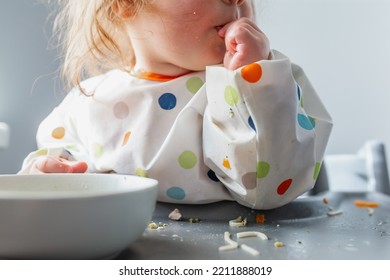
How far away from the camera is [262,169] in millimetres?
607

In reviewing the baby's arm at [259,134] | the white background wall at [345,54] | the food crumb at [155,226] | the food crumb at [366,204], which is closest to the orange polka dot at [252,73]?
the baby's arm at [259,134]

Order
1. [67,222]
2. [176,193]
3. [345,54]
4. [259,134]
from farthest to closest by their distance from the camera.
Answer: [345,54] < [176,193] < [259,134] < [67,222]

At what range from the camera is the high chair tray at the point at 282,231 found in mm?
458

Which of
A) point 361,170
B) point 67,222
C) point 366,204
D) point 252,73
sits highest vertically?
point 252,73

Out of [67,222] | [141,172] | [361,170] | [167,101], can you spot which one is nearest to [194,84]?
[167,101]

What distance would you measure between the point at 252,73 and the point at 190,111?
137 millimetres

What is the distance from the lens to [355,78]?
5.74 feet

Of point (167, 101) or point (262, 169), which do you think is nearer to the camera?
point (262, 169)

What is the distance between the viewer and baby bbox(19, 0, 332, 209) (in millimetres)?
600

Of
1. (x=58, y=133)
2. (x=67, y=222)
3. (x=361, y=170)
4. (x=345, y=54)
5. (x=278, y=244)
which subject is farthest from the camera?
(x=345, y=54)

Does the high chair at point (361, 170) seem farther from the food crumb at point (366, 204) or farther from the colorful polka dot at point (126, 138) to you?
the colorful polka dot at point (126, 138)

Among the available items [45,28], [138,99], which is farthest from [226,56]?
[45,28]

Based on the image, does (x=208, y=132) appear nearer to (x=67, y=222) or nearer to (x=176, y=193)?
(x=176, y=193)
